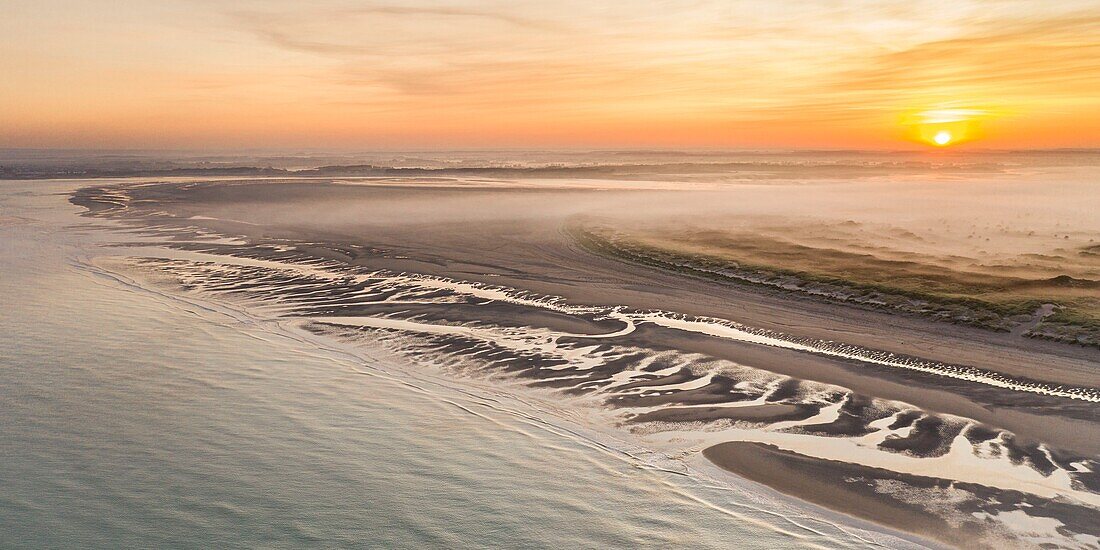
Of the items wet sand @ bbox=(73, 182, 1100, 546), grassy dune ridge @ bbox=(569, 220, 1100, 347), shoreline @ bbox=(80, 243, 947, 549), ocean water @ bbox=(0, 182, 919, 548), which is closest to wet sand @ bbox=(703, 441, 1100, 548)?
wet sand @ bbox=(73, 182, 1100, 546)

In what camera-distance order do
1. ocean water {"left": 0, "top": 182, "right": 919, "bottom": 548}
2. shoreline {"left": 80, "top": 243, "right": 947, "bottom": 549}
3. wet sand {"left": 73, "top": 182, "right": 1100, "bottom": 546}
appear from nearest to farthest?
ocean water {"left": 0, "top": 182, "right": 919, "bottom": 548}, shoreline {"left": 80, "top": 243, "right": 947, "bottom": 549}, wet sand {"left": 73, "top": 182, "right": 1100, "bottom": 546}

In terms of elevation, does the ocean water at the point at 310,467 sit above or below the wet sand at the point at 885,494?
below

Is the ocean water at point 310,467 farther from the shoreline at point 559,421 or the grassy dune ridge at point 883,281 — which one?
the grassy dune ridge at point 883,281

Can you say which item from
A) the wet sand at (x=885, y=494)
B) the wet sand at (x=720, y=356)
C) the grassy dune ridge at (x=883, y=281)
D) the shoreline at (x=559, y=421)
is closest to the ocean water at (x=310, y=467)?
the shoreline at (x=559, y=421)

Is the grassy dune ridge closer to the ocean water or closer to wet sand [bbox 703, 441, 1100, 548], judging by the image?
wet sand [bbox 703, 441, 1100, 548]

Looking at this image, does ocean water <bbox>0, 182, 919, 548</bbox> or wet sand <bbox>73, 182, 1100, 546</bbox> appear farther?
wet sand <bbox>73, 182, 1100, 546</bbox>

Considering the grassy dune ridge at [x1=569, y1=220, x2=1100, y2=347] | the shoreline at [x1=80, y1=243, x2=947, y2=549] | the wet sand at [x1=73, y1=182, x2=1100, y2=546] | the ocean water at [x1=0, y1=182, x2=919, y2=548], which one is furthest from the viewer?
the grassy dune ridge at [x1=569, y1=220, x2=1100, y2=347]

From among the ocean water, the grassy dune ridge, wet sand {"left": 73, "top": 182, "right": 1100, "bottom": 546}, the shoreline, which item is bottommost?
the ocean water

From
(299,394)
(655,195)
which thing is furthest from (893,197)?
(299,394)
